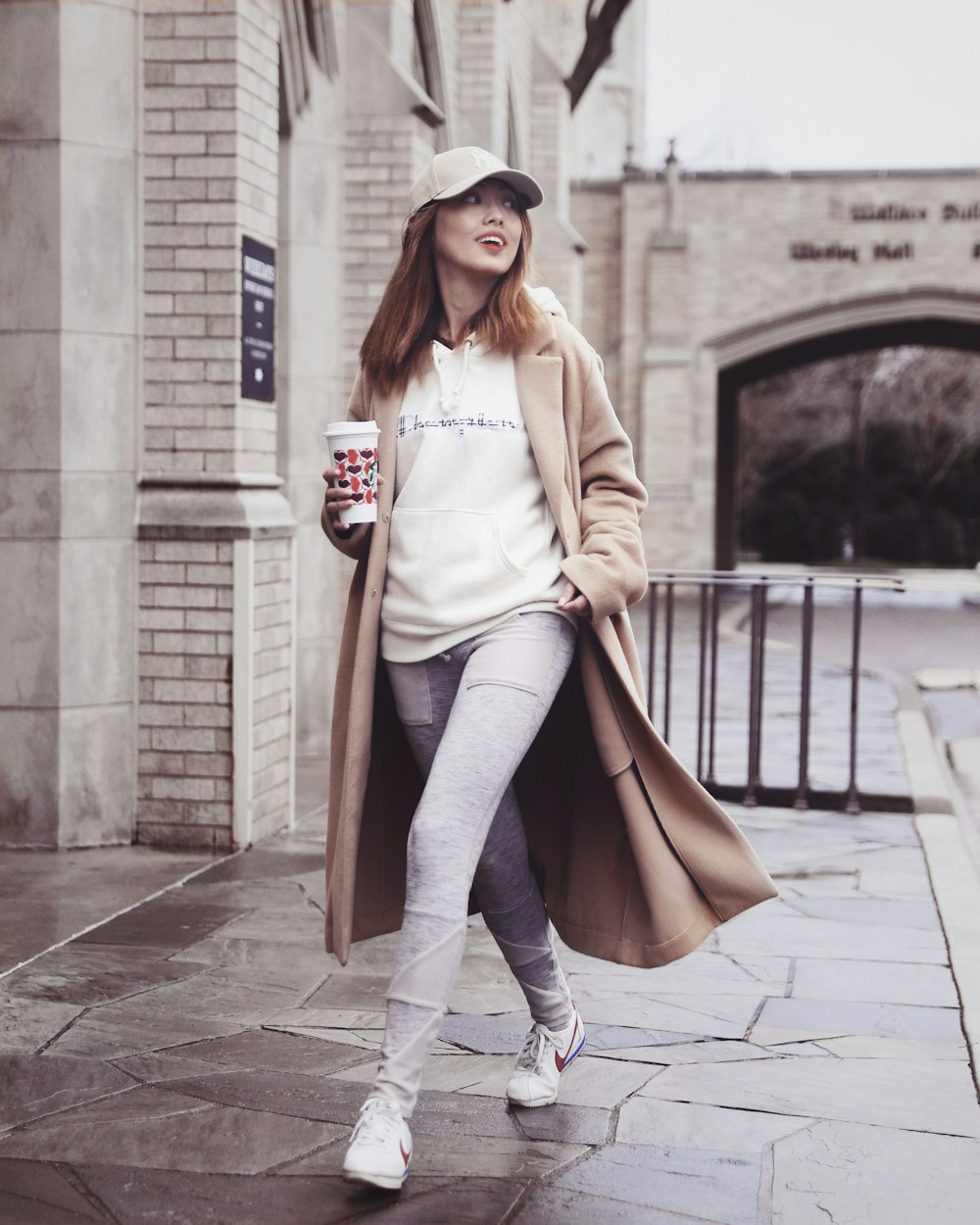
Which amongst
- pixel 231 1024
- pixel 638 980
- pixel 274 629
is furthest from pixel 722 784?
pixel 231 1024

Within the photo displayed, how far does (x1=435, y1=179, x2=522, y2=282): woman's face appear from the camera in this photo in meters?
3.57

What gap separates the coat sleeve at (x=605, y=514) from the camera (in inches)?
137

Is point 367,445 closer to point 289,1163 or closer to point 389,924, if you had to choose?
point 389,924

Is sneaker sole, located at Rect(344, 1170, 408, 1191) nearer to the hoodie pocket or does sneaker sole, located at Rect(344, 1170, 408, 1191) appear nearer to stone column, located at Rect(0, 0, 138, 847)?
the hoodie pocket

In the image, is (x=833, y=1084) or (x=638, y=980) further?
(x=638, y=980)

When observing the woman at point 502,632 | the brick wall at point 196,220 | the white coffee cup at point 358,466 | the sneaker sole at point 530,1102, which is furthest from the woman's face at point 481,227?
the brick wall at point 196,220

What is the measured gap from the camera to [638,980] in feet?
16.4

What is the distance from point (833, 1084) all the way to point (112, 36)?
190 inches

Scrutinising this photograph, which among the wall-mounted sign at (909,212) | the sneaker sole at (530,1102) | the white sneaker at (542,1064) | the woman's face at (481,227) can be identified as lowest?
the sneaker sole at (530,1102)

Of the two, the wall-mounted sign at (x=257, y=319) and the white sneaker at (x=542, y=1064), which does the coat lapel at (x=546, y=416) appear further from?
the wall-mounted sign at (x=257, y=319)

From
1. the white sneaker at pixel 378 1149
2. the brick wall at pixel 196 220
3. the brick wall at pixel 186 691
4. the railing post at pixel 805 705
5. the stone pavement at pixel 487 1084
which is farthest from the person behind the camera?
the railing post at pixel 805 705

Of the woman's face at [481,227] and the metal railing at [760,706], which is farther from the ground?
the woman's face at [481,227]

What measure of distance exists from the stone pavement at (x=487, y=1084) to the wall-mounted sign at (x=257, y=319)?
2.22 metres

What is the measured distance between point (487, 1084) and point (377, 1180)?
831 millimetres
